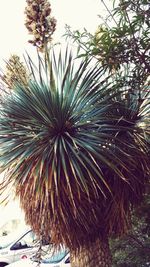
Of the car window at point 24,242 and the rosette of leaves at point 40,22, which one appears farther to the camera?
the car window at point 24,242

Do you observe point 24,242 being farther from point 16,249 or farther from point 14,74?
point 14,74

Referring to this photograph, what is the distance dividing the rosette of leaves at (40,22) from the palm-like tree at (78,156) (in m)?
0.37

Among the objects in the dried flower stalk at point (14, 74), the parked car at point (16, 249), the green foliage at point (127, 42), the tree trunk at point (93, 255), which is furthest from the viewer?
the parked car at point (16, 249)

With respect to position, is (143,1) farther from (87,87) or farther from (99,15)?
(87,87)

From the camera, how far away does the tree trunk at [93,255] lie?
4027mm

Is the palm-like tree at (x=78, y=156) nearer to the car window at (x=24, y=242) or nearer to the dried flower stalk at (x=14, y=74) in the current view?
the dried flower stalk at (x=14, y=74)

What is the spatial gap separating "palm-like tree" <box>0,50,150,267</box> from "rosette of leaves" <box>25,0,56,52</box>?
1.20 ft

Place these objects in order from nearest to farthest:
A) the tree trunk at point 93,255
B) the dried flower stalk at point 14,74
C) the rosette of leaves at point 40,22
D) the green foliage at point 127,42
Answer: the green foliage at point 127,42, the tree trunk at point 93,255, the rosette of leaves at point 40,22, the dried flower stalk at point 14,74

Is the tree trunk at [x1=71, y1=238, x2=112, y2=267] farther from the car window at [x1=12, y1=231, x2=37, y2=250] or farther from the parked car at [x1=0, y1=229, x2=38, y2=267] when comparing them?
the car window at [x1=12, y1=231, x2=37, y2=250]

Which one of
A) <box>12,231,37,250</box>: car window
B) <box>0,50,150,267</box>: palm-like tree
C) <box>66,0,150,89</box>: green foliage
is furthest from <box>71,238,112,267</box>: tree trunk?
<box>12,231,37,250</box>: car window

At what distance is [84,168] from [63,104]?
0.86 m

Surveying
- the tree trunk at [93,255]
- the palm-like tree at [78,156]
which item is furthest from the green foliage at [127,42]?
the tree trunk at [93,255]

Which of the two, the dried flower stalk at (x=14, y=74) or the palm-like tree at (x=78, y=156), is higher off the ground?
the dried flower stalk at (x=14, y=74)

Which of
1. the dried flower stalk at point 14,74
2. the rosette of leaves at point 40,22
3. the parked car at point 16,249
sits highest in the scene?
the rosette of leaves at point 40,22
